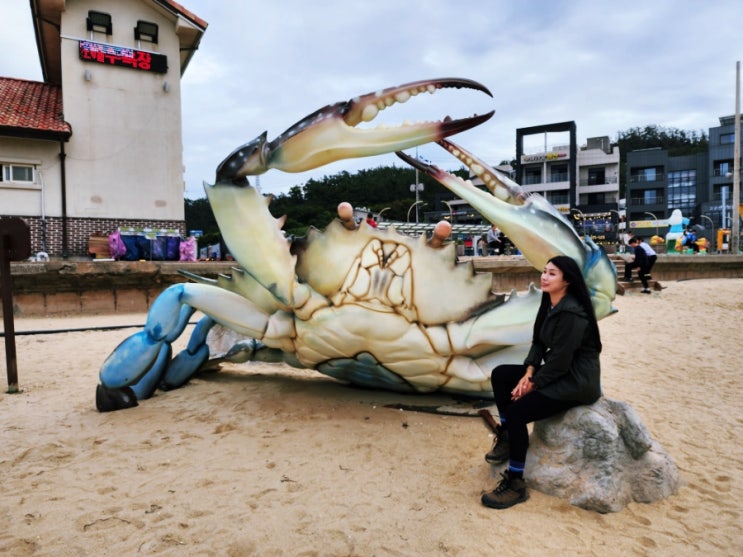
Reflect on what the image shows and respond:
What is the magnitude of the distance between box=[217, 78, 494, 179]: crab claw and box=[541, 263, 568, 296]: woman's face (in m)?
0.87

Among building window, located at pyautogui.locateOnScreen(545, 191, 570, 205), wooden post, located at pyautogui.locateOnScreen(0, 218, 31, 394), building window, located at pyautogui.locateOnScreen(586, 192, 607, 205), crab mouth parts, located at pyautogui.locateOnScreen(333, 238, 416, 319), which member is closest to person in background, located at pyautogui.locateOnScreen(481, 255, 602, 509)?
crab mouth parts, located at pyautogui.locateOnScreen(333, 238, 416, 319)

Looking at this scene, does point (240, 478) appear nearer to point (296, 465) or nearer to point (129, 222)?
point (296, 465)

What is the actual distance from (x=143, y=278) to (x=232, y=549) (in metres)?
8.82

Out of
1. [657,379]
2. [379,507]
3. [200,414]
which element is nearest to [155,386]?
[200,414]

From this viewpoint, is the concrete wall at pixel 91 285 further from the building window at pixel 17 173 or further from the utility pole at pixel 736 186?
the utility pole at pixel 736 186

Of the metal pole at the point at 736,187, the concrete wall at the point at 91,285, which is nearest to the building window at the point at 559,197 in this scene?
the metal pole at the point at 736,187

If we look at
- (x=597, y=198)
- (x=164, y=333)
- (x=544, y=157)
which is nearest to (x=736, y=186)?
(x=164, y=333)

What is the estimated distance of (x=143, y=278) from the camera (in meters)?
9.90

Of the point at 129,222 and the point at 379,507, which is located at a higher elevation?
the point at 129,222

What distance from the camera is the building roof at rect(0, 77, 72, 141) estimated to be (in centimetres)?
1357

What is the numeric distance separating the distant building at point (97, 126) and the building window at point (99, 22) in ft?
0.10

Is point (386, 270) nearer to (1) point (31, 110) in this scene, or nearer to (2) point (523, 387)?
(2) point (523, 387)

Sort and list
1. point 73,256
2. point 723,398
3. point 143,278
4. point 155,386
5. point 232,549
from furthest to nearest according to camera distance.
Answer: point 73,256, point 143,278, point 723,398, point 155,386, point 232,549

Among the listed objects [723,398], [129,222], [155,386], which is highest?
[129,222]
